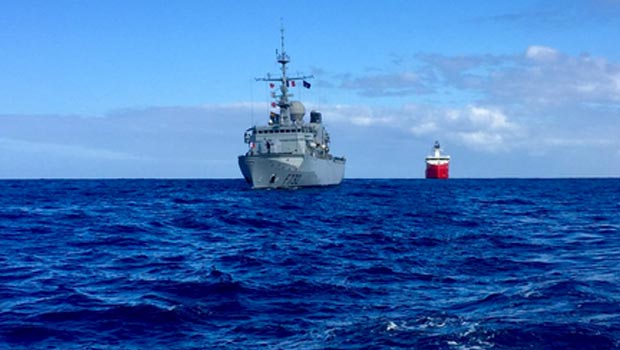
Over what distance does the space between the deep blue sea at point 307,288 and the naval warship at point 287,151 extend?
135 ft

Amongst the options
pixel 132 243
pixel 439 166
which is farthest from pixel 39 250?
pixel 439 166

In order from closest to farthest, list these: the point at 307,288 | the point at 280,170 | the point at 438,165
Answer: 1. the point at 307,288
2. the point at 280,170
3. the point at 438,165

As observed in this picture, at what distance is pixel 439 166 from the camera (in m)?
164

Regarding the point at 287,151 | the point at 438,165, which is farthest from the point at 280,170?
the point at 438,165

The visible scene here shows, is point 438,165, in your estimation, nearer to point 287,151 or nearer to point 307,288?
point 287,151

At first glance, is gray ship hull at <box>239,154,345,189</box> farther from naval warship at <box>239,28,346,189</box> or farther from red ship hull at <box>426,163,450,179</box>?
red ship hull at <box>426,163,450,179</box>

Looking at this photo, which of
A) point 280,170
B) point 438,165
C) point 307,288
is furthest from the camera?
point 438,165

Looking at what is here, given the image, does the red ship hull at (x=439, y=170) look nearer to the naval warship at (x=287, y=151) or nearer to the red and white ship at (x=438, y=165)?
the red and white ship at (x=438, y=165)

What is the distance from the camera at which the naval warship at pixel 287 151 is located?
6869 centimetres

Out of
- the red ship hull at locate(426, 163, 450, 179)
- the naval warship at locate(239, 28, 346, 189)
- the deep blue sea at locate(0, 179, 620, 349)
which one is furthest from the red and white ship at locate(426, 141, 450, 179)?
the deep blue sea at locate(0, 179, 620, 349)

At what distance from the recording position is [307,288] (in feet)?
46.4

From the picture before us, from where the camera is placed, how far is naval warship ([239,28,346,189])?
68.7 meters

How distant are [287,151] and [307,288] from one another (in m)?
63.1

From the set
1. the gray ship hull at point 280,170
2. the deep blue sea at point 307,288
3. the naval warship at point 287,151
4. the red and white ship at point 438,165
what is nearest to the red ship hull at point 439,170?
the red and white ship at point 438,165
